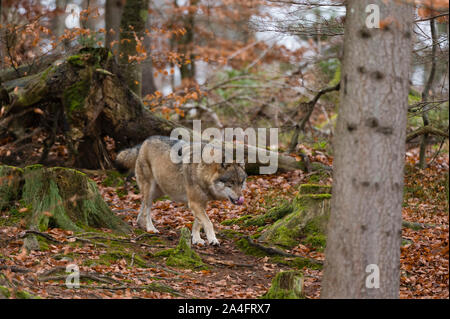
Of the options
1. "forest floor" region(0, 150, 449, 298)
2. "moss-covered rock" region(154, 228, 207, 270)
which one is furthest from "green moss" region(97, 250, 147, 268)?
"moss-covered rock" region(154, 228, 207, 270)

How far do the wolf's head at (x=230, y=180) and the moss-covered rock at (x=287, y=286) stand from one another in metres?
3.13

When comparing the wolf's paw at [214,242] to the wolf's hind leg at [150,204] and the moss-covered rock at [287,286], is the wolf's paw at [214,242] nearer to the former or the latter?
the wolf's hind leg at [150,204]

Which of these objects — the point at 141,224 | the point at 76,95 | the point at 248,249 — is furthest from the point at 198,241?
the point at 76,95

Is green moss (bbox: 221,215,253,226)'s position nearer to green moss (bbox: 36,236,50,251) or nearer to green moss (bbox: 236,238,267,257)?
green moss (bbox: 236,238,267,257)

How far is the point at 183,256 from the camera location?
7.71m

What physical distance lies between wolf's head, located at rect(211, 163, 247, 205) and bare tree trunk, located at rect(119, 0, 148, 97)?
706 centimetres

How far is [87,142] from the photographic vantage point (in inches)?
516

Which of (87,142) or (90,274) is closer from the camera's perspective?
(90,274)

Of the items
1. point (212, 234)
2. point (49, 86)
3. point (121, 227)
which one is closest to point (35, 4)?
point (49, 86)

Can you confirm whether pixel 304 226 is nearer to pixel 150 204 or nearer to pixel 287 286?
pixel 150 204

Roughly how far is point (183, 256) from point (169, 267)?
1.20 ft

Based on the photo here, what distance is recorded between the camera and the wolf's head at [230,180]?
28.8 ft
